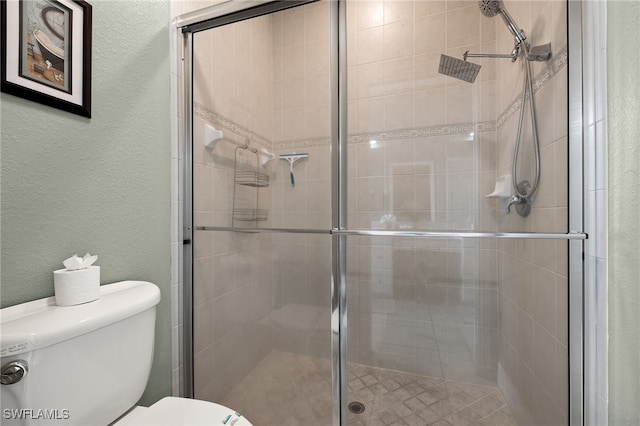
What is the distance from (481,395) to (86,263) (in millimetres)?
1428

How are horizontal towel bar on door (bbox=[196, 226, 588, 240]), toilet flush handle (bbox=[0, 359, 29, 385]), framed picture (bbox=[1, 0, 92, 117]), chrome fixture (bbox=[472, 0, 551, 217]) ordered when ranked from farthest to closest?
1. chrome fixture (bbox=[472, 0, 551, 217])
2. horizontal towel bar on door (bbox=[196, 226, 588, 240])
3. framed picture (bbox=[1, 0, 92, 117])
4. toilet flush handle (bbox=[0, 359, 29, 385])

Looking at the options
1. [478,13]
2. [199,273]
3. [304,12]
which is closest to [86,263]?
[199,273]

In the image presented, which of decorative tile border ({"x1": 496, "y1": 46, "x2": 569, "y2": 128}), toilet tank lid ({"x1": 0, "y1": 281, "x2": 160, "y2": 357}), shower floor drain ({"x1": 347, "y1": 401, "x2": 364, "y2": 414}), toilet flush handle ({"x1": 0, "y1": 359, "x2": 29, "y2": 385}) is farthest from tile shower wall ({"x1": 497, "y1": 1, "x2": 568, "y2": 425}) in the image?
toilet flush handle ({"x1": 0, "y1": 359, "x2": 29, "y2": 385})

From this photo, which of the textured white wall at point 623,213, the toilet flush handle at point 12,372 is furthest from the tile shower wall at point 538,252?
the toilet flush handle at point 12,372

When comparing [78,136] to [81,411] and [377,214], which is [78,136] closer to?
[81,411]

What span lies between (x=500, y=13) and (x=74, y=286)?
1.66m

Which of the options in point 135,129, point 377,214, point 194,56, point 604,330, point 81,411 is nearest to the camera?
point 81,411

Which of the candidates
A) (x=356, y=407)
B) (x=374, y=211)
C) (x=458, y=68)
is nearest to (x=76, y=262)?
(x=374, y=211)

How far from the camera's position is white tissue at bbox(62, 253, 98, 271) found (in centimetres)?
75

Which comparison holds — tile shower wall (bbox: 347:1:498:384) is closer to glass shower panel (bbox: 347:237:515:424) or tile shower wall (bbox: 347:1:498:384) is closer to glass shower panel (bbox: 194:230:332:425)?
glass shower panel (bbox: 347:237:515:424)

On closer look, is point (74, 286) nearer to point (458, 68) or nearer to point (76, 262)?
Result: point (76, 262)

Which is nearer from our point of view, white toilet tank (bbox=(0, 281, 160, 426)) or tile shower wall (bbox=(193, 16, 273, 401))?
white toilet tank (bbox=(0, 281, 160, 426))

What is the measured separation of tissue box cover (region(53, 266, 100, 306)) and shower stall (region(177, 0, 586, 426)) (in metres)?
0.47

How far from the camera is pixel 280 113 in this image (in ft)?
Answer: 3.71
